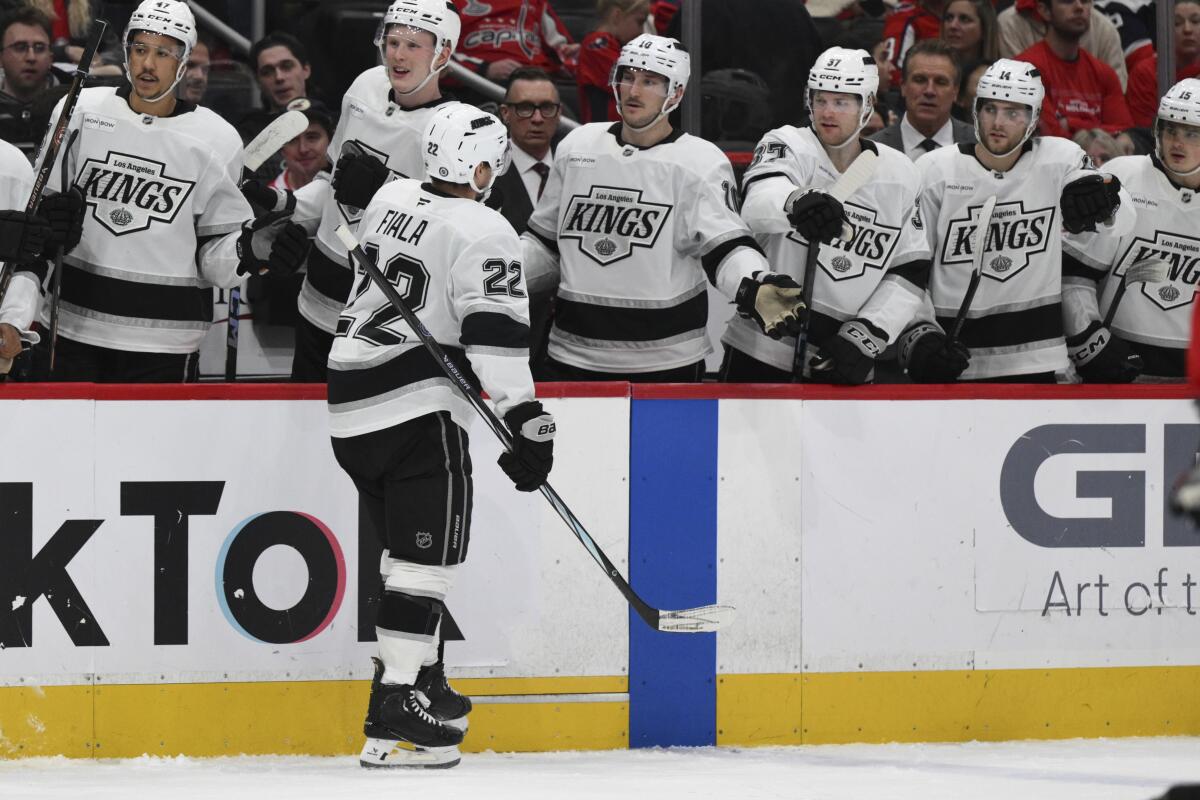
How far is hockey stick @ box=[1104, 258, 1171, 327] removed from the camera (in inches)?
180

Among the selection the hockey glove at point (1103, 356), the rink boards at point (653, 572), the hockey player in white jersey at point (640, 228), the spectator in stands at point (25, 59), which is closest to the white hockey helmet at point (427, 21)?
the hockey player in white jersey at point (640, 228)

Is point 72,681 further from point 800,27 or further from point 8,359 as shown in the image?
point 800,27

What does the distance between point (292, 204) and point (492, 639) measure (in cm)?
123

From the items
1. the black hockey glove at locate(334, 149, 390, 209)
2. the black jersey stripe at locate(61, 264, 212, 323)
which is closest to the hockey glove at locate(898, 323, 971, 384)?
the black hockey glove at locate(334, 149, 390, 209)

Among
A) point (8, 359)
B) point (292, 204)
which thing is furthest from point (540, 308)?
point (8, 359)

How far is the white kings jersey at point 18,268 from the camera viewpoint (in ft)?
Result: 13.1

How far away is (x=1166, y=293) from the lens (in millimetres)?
4656

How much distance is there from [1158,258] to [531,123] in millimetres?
1755

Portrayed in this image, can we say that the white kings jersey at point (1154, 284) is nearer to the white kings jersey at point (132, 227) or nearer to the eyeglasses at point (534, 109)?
the eyeglasses at point (534, 109)

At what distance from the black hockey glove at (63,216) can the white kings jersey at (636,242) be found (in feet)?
3.72

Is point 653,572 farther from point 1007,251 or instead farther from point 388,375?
point 1007,251

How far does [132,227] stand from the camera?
13.8ft

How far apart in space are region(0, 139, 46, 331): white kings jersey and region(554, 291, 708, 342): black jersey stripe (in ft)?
4.09

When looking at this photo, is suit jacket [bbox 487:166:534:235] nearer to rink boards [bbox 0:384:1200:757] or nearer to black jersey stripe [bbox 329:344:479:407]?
rink boards [bbox 0:384:1200:757]
